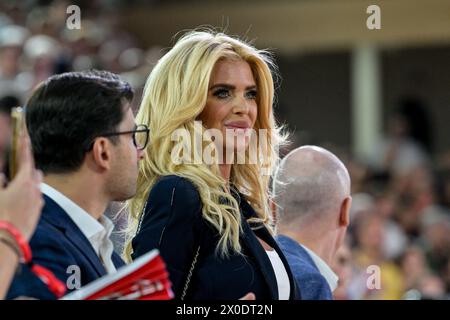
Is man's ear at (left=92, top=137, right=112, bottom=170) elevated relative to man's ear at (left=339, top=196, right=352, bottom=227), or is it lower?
elevated

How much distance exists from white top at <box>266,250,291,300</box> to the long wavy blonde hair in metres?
0.13

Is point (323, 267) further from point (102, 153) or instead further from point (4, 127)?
point (4, 127)

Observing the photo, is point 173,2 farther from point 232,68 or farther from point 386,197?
point 232,68

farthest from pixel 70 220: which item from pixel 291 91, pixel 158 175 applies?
pixel 291 91

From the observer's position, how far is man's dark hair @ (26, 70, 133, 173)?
8.29 feet

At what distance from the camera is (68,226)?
8.23ft

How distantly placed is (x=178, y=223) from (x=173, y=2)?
825cm

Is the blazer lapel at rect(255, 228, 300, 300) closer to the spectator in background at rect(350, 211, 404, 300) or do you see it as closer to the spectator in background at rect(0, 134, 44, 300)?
the spectator in background at rect(0, 134, 44, 300)

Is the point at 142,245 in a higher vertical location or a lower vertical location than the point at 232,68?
lower

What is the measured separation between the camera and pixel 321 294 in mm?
3342

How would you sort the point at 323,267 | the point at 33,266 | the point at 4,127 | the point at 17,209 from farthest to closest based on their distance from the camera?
the point at 4,127 < the point at 323,267 < the point at 33,266 < the point at 17,209

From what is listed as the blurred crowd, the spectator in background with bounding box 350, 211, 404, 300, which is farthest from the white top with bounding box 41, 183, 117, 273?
the spectator in background with bounding box 350, 211, 404, 300

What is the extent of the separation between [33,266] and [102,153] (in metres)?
0.48

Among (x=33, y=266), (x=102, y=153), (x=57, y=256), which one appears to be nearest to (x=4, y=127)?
(x=102, y=153)
